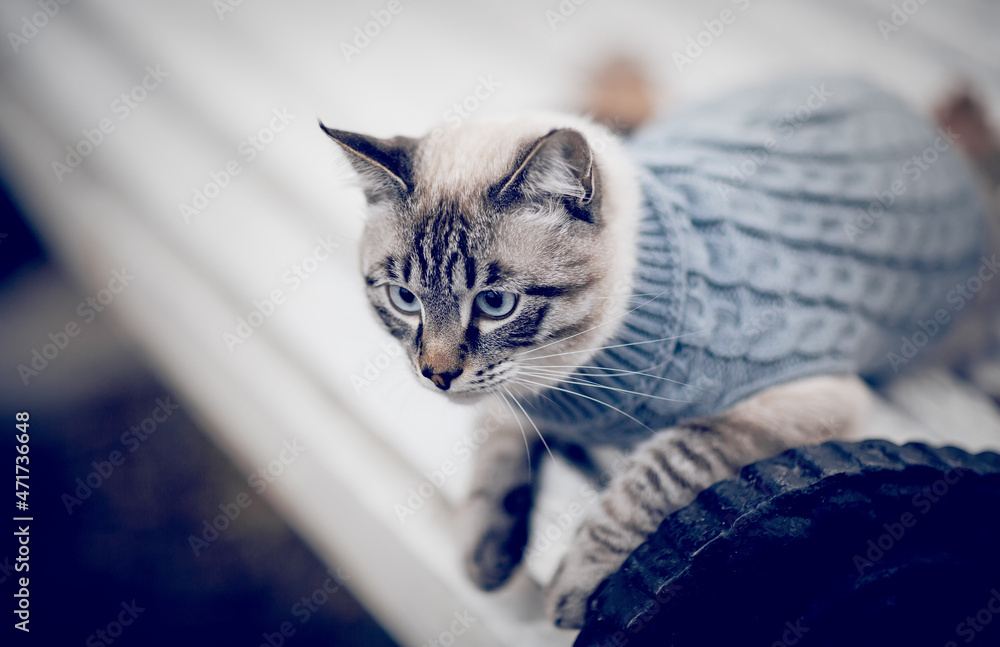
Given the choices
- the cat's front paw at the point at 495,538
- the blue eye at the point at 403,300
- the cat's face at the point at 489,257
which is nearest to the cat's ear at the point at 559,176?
the cat's face at the point at 489,257

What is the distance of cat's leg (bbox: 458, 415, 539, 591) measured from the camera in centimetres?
69

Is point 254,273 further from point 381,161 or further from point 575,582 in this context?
point 575,582

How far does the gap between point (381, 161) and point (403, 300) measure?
0.14 metres

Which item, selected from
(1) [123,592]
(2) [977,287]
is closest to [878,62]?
(2) [977,287]

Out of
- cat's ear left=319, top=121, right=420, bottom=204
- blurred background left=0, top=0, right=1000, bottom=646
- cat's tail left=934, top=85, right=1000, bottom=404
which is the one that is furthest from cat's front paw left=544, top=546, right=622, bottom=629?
cat's tail left=934, top=85, right=1000, bottom=404

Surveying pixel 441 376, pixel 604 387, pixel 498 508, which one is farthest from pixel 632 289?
pixel 498 508

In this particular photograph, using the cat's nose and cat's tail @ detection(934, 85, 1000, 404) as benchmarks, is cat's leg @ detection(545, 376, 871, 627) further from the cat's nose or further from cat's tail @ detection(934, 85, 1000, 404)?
cat's tail @ detection(934, 85, 1000, 404)

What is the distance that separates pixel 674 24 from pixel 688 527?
1.47m

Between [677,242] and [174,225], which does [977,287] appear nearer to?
[677,242]

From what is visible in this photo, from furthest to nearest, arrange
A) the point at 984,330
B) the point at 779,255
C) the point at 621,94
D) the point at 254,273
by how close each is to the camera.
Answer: the point at 621,94 → the point at 254,273 → the point at 984,330 → the point at 779,255

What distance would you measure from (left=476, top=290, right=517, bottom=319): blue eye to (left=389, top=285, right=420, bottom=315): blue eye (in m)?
0.08

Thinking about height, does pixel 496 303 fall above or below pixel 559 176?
below

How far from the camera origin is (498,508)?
28.2 inches

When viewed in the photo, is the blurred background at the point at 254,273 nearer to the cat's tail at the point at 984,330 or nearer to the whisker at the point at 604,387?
the cat's tail at the point at 984,330
